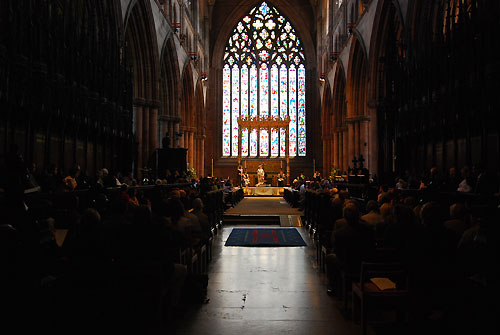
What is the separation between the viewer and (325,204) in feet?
28.1

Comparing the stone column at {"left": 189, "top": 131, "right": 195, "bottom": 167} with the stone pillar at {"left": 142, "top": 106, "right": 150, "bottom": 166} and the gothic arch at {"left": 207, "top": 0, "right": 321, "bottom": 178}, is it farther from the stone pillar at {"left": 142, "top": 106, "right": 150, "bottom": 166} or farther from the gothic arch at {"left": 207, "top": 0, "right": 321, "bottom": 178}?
the stone pillar at {"left": 142, "top": 106, "right": 150, "bottom": 166}

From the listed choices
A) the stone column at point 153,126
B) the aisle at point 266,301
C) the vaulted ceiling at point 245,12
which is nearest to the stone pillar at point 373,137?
the stone column at point 153,126

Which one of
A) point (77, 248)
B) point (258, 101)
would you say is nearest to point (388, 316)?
point (77, 248)

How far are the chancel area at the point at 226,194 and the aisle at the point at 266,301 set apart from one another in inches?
1.2

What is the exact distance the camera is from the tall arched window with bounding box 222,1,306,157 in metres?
32.9

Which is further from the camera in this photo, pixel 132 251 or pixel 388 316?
pixel 388 316

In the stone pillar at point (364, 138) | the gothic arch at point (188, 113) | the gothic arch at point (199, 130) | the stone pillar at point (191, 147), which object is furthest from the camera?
the gothic arch at point (199, 130)

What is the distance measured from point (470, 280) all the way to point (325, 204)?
16.5 ft

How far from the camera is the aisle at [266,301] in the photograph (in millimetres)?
4078

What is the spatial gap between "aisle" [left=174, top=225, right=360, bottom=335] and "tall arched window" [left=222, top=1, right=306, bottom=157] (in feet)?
84.6

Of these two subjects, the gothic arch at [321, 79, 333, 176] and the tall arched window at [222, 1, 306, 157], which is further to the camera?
the tall arched window at [222, 1, 306, 157]

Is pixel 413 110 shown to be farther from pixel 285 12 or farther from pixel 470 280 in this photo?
pixel 285 12

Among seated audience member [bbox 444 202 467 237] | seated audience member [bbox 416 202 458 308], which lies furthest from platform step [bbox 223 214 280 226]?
seated audience member [bbox 416 202 458 308]

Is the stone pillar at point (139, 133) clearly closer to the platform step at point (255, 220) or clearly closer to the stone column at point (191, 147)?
the platform step at point (255, 220)
